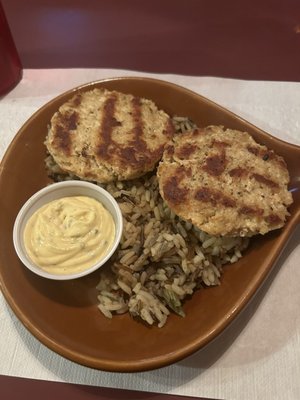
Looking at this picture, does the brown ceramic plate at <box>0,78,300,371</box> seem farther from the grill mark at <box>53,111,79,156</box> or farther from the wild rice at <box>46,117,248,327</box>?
the grill mark at <box>53,111,79,156</box>

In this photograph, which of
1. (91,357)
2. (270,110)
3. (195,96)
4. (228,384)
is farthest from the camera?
(270,110)

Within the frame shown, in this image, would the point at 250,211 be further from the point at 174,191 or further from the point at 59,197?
the point at 59,197

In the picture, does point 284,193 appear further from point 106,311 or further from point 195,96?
point 106,311

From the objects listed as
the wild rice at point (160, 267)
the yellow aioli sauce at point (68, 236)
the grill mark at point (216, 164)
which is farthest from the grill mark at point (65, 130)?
the grill mark at point (216, 164)

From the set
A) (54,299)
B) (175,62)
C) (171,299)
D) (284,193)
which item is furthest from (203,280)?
Result: (175,62)

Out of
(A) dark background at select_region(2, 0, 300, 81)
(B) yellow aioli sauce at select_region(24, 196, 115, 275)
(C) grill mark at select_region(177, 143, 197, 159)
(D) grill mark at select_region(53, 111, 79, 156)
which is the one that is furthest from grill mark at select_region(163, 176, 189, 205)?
(A) dark background at select_region(2, 0, 300, 81)

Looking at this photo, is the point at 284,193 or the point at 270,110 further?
the point at 270,110
